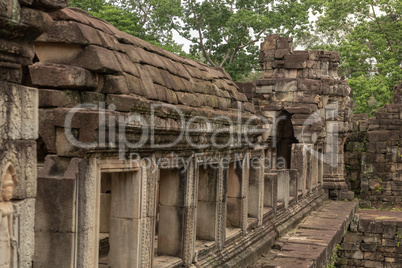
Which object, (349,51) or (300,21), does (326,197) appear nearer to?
(349,51)

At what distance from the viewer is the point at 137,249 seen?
16.2ft

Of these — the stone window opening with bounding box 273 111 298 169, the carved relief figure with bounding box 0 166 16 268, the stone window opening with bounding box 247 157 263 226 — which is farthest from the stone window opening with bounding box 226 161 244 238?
the stone window opening with bounding box 273 111 298 169

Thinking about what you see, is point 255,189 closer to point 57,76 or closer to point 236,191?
point 236,191

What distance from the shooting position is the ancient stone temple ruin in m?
3.13

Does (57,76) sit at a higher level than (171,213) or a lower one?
higher

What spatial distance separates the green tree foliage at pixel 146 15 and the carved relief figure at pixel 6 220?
22866 mm

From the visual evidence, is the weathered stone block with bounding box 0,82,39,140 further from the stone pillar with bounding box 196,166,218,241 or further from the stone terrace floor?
the stone terrace floor

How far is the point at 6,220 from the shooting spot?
3033 millimetres

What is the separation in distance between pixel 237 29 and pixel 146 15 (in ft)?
14.7

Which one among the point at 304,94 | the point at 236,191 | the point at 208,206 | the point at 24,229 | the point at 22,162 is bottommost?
the point at 208,206

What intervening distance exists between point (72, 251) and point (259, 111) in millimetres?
11729

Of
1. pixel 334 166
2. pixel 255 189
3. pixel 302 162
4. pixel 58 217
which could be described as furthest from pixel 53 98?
pixel 334 166

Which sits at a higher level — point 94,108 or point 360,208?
point 94,108

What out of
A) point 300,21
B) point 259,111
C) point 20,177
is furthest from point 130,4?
point 20,177
